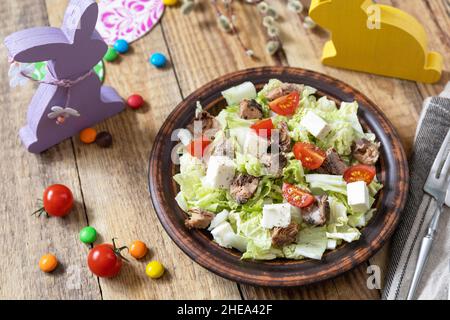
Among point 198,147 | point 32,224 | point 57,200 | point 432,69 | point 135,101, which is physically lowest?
point 32,224

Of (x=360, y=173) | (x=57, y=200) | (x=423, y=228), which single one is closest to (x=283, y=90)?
(x=360, y=173)

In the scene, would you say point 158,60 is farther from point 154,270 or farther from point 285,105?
point 154,270

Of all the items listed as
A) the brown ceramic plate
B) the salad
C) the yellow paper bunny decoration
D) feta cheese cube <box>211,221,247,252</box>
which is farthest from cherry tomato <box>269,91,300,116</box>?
feta cheese cube <box>211,221,247,252</box>

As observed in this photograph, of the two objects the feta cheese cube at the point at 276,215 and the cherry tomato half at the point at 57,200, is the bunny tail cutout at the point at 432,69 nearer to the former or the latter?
the feta cheese cube at the point at 276,215

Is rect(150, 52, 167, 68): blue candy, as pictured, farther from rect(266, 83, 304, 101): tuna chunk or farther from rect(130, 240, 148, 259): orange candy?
rect(130, 240, 148, 259): orange candy

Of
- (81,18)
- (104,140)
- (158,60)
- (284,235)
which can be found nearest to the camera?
(284,235)

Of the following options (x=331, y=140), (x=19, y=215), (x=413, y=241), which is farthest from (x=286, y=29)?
(x=19, y=215)

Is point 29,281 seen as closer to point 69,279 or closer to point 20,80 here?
point 69,279
